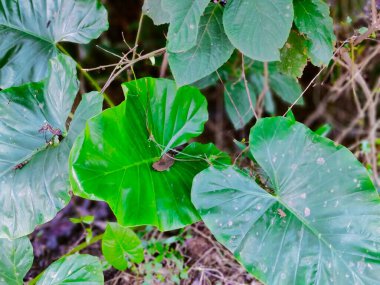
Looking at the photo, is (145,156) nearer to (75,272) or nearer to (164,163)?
(164,163)

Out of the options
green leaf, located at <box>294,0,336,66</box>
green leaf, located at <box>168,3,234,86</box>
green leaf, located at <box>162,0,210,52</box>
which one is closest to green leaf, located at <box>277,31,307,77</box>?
green leaf, located at <box>294,0,336,66</box>

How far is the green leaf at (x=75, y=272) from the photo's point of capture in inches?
41.9

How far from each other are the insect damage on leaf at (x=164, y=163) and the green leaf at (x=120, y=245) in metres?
0.21

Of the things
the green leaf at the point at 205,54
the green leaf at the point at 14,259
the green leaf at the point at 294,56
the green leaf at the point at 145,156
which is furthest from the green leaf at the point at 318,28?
the green leaf at the point at 14,259

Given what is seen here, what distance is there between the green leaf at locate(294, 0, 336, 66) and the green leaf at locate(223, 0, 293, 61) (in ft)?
0.41

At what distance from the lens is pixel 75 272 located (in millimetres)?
1068

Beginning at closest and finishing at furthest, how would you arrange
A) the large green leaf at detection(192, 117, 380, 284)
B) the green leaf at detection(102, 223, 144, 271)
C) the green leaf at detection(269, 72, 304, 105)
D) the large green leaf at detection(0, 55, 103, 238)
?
the large green leaf at detection(192, 117, 380, 284), the large green leaf at detection(0, 55, 103, 238), the green leaf at detection(102, 223, 144, 271), the green leaf at detection(269, 72, 304, 105)

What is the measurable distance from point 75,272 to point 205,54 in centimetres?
64

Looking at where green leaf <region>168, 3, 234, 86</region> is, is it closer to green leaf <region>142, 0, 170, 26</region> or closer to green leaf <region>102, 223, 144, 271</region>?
green leaf <region>142, 0, 170, 26</region>

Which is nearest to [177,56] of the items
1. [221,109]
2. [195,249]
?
[195,249]

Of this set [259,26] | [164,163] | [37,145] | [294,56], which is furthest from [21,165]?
[294,56]

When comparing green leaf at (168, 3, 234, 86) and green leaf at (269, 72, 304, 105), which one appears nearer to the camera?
green leaf at (168, 3, 234, 86)

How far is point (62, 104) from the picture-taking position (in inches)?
42.8

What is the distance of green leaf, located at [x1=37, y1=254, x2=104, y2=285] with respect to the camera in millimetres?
1063
